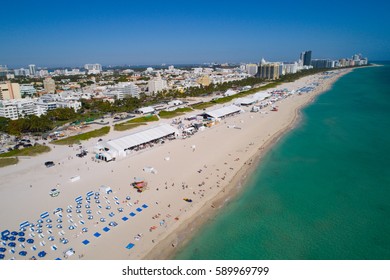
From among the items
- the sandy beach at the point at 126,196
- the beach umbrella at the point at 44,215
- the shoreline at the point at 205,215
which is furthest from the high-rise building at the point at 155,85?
the beach umbrella at the point at 44,215

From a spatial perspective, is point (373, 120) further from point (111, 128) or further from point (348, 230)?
point (111, 128)

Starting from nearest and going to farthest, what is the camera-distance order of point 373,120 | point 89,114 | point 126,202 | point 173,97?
point 126,202
point 373,120
point 89,114
point 173,97

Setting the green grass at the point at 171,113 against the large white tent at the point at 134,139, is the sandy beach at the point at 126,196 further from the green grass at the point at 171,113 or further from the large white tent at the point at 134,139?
the green grass at the point at 171,113

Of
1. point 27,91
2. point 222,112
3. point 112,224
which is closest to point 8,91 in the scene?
point 27,91

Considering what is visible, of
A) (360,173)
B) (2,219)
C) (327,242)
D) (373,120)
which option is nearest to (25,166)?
(2,219)

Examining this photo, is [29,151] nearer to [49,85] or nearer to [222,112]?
[222,112]

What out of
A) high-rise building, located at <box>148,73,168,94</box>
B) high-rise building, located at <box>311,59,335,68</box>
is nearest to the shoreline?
high-rise building, located at <box>148,73,168,94</box>
